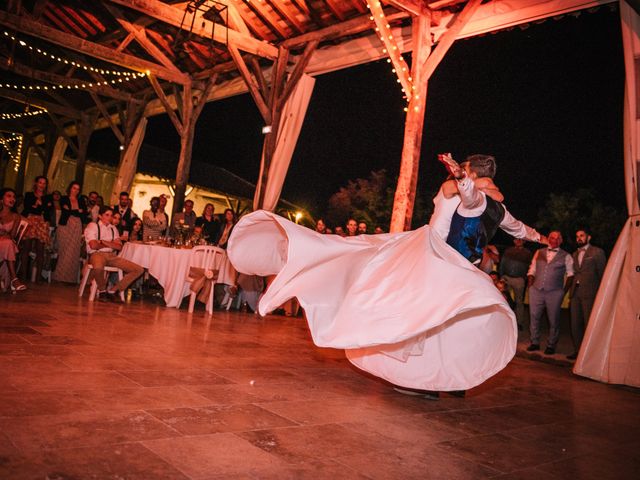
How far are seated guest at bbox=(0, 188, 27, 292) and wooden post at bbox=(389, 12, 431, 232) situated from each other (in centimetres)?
449

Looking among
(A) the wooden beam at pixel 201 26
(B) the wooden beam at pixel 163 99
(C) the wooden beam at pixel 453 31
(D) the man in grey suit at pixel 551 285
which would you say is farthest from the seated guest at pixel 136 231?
(D) the man in grey suit at pixel 551 285

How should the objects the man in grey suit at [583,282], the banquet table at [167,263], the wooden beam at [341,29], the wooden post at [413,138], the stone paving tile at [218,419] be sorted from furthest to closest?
the wooden beam at [341,29] < the banquet table at [167,263] < the wooden post at [413,138] < the man in grey suit at [583,282] < the stone paving tile at [218,419]

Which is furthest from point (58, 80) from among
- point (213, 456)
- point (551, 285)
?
point (213, 456)

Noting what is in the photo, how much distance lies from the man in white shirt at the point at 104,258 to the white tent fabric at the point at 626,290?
5341 millimetres

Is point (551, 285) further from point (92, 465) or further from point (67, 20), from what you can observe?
point (67, 20)

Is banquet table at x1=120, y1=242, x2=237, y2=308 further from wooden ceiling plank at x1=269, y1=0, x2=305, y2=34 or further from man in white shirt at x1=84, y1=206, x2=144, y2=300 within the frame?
wooden ceiling plank at x1=269, y1=0, x2=305, y2=34

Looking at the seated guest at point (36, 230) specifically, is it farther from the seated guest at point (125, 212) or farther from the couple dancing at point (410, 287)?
the couple dancing at point (410, 287)

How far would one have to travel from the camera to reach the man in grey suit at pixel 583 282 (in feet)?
20.7

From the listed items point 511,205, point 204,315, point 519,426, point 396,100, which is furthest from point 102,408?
point 511,205

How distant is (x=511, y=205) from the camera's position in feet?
123

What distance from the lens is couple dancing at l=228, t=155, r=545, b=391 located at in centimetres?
267

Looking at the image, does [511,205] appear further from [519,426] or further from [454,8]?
[519,426]

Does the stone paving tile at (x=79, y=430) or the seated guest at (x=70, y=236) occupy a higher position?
the seated guest at (x=70, y=236)

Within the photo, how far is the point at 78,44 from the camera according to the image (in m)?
9.13
